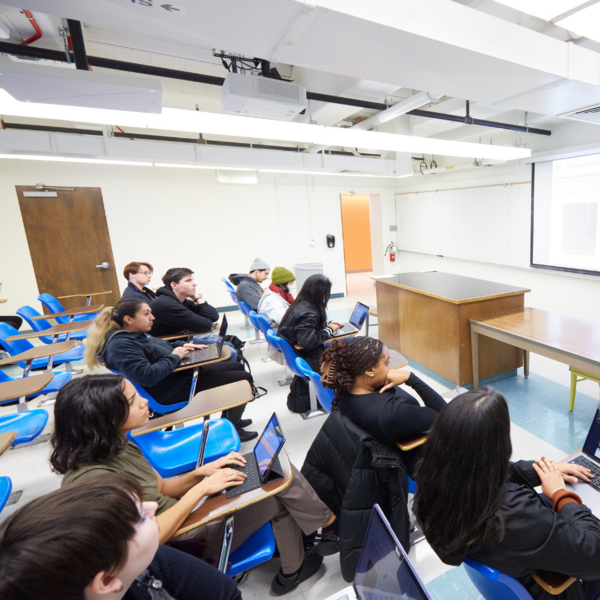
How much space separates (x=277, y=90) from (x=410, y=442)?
7.16ft

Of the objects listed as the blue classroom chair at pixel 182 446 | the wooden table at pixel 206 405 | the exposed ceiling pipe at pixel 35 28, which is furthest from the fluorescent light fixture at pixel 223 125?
the blue classroom chair at pixel 182 446

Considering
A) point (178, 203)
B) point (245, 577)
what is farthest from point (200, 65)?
point (245, 577)

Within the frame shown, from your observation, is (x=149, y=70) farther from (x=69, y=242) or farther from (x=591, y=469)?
(x=69, y=242)

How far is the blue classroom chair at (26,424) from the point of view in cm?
185

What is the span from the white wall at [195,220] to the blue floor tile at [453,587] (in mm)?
5622

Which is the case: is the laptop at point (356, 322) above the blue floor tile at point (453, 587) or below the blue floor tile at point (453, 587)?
above

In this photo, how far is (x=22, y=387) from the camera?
1.97 metres

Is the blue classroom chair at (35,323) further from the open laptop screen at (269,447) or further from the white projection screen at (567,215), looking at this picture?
the white projection screen at (567,215)

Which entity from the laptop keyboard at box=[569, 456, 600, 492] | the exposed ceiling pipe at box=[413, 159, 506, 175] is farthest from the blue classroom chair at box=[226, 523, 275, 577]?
the exposed ceiling pipe at box=[413, 159, 506, 175]

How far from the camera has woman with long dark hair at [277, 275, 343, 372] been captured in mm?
2504

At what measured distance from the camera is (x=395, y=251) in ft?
26.7

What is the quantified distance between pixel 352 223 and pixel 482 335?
7683mm

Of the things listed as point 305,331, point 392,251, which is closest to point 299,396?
point 305,331

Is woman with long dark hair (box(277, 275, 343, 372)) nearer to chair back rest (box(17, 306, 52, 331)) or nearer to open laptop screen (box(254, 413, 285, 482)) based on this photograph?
open laptop screen (box(254, 413, 285, 482))
